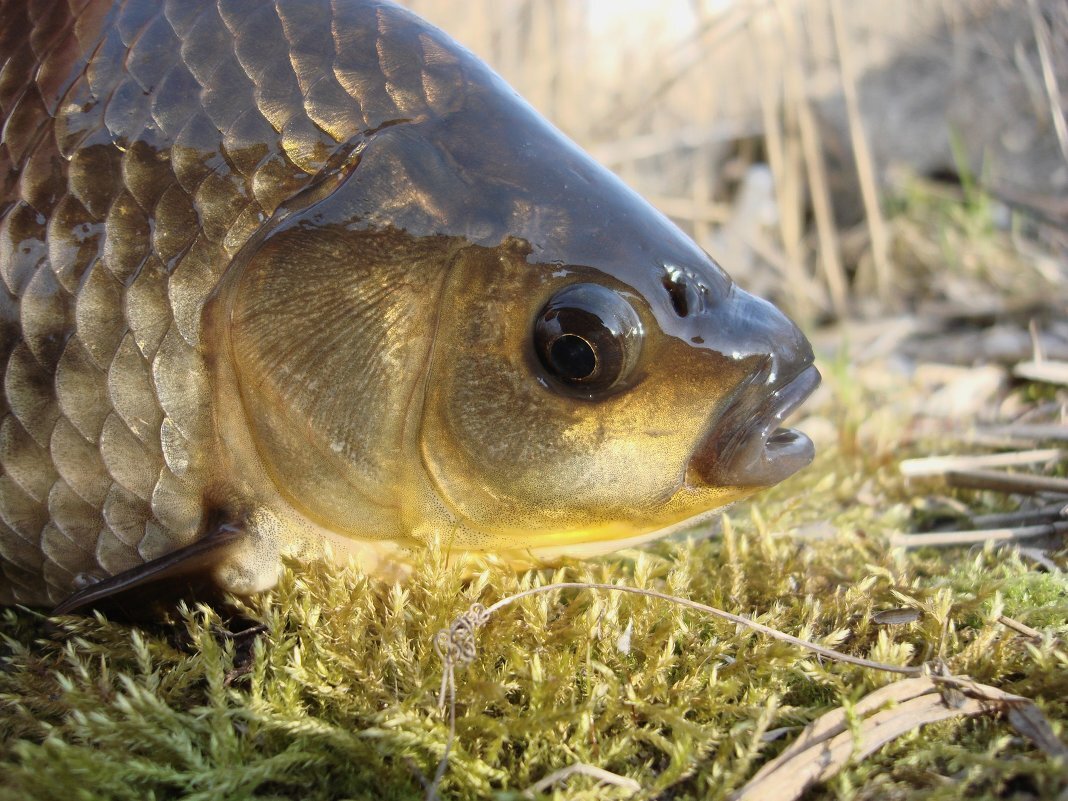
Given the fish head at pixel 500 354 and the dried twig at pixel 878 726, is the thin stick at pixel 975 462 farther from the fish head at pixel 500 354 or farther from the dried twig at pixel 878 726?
the dried twig at pixel 878 726

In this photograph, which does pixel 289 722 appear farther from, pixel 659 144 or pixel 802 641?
pixel 659 144

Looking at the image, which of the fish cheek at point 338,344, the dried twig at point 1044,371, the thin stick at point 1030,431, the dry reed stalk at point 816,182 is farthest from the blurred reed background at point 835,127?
the fish cheek at point 338,344

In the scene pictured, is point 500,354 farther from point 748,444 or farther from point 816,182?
point 816,182

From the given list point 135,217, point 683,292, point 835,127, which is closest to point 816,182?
point 835,127

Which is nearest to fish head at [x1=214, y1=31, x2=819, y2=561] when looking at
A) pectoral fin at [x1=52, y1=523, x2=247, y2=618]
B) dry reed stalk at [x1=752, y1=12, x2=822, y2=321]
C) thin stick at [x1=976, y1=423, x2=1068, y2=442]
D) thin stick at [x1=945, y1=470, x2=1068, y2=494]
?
pectoral fin at [x1=52, y1=523, x2=247, y2=618]

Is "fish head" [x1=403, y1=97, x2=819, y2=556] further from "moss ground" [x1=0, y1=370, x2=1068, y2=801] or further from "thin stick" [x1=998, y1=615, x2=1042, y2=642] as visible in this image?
"thin stick" [x1=998, y1=615, x2=1042, y2=642]

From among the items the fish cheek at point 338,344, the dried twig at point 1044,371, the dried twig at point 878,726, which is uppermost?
the fish cheek at point 338,344
